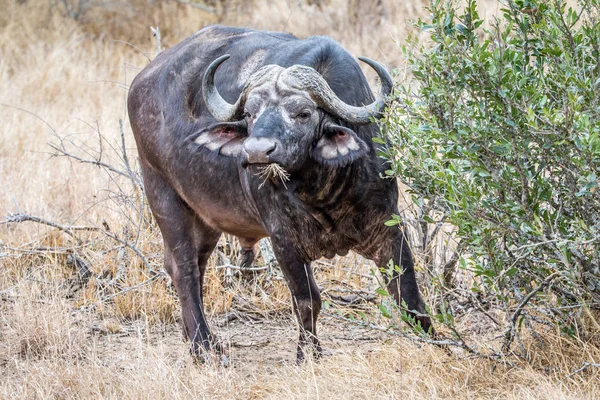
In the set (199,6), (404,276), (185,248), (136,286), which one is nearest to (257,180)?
(404,276)

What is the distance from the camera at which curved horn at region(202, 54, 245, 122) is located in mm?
4797

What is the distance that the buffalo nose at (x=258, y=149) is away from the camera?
4207 mm

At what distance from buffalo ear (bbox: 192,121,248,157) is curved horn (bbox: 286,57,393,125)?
384 millimetres

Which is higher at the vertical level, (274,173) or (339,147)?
(339,147)

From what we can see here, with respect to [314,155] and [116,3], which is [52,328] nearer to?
[314,155]

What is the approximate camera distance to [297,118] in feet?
14.8

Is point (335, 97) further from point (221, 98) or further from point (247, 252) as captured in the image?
point (247, 252)

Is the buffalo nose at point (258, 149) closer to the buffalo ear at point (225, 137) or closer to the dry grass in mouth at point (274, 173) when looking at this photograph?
the dry grass in mouth at point (274, 173)

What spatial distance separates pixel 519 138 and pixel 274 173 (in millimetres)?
1177

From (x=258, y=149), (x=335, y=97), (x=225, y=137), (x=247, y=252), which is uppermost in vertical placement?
(x=335, y=97)

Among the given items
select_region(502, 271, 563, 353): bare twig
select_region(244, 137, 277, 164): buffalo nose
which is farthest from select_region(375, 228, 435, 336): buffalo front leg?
select_region(244, 137, 277, 164): buffalo nose

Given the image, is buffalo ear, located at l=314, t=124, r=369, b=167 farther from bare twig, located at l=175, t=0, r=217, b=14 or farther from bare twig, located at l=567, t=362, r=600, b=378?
bare twig, located at l=175, t=0, r=217, b=14

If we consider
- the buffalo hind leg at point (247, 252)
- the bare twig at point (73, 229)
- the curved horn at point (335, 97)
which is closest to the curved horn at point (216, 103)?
the curved horn at point (335, 97)

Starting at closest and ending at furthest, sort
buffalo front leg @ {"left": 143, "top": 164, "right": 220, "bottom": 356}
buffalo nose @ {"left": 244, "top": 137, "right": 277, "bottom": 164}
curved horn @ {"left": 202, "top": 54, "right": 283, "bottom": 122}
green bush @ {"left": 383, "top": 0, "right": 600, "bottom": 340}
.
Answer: green bush @ {"left": 383, "top": 0, "right": 600, "bottom": 340}, buffalo nose @ {"left": 244, "top": 137, "right": 277, "bottom": 164}, curved horn @ {"left": 202, "top": 54, "right": 283, "bottom": 122}, buffalo front leg @ {"left": 143, "top": 164, "right": 220, "bottom": 356}
